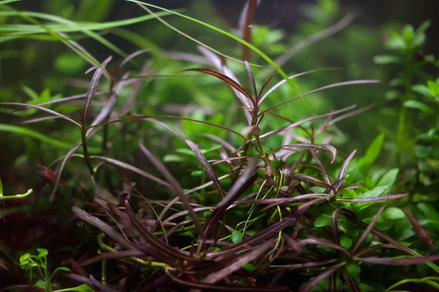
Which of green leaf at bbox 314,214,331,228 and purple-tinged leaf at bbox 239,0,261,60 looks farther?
purple-tinged leaf at bbox 239,0,261,60

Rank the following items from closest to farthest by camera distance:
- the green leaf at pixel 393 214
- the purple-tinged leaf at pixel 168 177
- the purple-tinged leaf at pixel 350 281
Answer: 1. the purple-tinged leaf at pixel 168 177
2. the purple-tinged leaf at pixel 350 281
3. the green leaf at pixel 393 214

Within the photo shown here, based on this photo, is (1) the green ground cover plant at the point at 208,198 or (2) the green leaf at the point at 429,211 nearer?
(1) the green ground cover plant at the point at 208,198

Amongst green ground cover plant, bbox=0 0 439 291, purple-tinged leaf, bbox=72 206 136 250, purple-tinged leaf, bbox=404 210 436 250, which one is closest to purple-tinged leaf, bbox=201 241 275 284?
green ground cover plant, bbox=0 0 439 291

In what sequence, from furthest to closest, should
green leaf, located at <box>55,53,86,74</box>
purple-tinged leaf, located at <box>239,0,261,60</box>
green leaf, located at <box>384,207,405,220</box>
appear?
green leaf, located at <box>55,53,86,74</box>, purple-tinged leaf, located at <box>239,0,261,60</box>, green leaf, located at <box>384,207,405,220</box>

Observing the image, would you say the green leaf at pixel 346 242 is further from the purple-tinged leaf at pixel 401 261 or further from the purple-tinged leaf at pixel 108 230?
the purple-tinged leaf at pixel 108 230

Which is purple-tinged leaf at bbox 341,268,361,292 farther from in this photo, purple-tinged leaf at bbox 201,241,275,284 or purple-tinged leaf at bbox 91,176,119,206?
purple-tinged leaf at bbox 91,176,119,206

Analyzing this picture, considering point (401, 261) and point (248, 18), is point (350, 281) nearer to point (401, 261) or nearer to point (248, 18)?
point (401, 261)

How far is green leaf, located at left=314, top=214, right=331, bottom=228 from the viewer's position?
53 centimetres

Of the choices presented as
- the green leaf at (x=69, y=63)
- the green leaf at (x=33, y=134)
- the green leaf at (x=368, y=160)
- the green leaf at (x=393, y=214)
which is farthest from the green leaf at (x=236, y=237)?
the green leaf at (x=69, y=63)

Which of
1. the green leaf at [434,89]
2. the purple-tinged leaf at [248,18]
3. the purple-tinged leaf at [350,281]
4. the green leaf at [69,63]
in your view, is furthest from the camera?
the green leaf at [69,63]

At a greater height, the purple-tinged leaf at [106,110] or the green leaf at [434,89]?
the green leaf at [434,89]

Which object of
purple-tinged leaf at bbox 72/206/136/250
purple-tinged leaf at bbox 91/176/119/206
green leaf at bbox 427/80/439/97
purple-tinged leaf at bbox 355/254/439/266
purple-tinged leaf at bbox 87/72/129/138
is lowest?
purple-tinged leaf at bbox 91/176/119/206

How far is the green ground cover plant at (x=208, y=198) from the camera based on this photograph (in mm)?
483

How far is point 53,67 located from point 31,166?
1.34 ft
